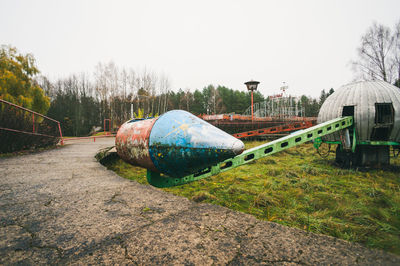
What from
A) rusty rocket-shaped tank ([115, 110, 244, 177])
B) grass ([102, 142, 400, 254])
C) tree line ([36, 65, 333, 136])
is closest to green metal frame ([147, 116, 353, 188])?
rusty rocket-shaped tank ([115, 110, 244, 177])

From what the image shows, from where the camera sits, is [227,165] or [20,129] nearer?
[227,165]

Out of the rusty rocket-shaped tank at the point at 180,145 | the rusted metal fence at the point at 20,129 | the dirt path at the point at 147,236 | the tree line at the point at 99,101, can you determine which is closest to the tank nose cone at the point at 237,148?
the rusty rocket-shaped tank at the point at 180,145

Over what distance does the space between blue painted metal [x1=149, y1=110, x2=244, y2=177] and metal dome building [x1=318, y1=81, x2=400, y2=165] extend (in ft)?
15.0

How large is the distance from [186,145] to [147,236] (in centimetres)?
84

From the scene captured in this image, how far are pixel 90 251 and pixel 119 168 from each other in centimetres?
425

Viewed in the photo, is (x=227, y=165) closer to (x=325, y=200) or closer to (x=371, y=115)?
(x=325, y=200)

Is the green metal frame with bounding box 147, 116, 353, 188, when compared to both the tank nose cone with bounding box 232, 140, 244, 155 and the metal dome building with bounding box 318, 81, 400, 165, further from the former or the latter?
the metal dome building with bounding box 318, 81, 400, 165

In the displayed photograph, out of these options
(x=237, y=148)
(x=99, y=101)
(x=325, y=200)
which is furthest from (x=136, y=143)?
(x=99, y=101)

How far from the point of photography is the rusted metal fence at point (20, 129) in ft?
21.8

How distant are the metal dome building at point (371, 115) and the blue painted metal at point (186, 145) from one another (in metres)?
4.58

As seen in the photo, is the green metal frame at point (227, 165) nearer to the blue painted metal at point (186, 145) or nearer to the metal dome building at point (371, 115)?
the blue painted metal at point (186, 145)

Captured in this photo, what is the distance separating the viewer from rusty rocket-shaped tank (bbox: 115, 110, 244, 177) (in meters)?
1.68

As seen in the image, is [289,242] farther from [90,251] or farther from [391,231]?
[90,251]

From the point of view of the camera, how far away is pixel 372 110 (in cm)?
456
